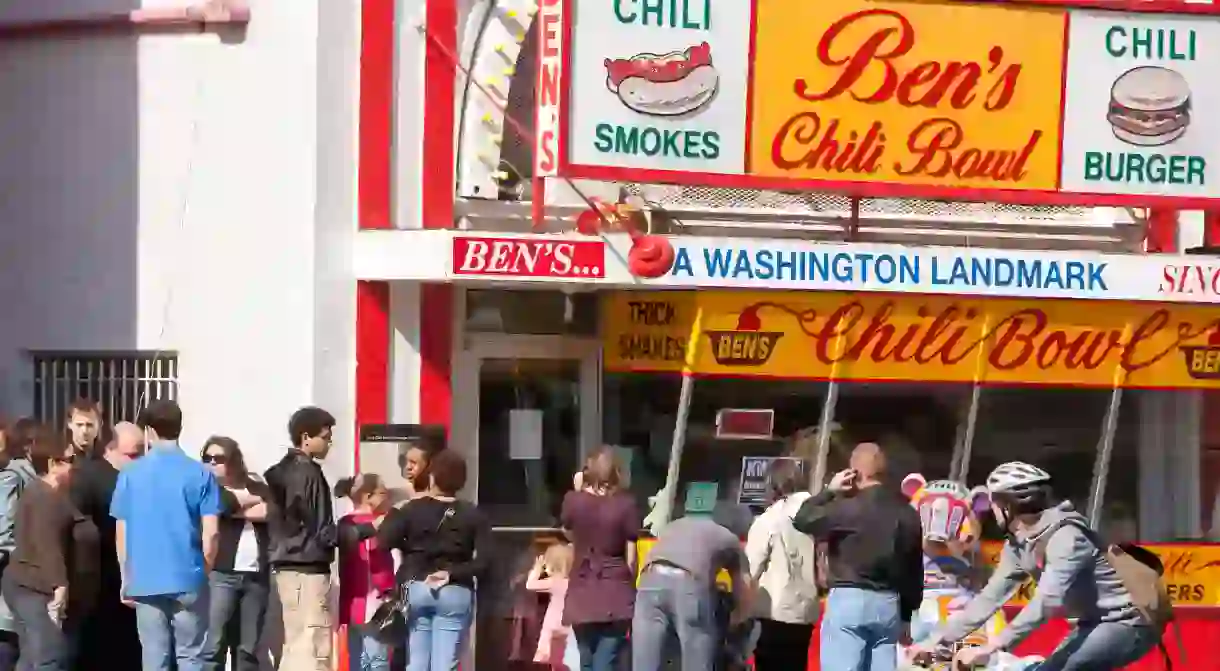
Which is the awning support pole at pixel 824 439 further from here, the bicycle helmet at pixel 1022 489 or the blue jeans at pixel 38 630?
the blue jeans at pixel 38 630

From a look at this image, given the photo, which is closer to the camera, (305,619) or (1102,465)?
(305,619)

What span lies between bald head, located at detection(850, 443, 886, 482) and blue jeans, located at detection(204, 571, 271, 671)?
378cm

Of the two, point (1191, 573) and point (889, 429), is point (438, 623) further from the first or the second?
point (1191, 573)

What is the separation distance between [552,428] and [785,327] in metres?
1.67

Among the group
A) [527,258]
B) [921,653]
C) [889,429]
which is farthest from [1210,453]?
[921,653]

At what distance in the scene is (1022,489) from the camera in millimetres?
9266

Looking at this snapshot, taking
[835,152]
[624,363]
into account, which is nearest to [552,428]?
[624,363]

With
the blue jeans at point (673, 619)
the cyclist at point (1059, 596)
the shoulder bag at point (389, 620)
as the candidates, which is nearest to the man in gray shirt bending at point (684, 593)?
the blue jeans at point (673, 619)

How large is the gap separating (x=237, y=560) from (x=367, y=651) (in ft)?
3.08

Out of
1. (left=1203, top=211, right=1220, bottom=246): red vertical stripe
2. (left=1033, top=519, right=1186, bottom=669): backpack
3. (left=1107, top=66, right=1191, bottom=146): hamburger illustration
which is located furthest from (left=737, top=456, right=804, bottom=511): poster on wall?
(left=1033, top=519, right=1186, bottom=669): backpack

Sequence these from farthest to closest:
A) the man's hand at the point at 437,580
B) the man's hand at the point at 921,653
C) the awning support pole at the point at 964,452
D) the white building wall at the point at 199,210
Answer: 1. the awning support pole at the point at 964,452
2. the white building wall at the point at 199,210
3. the man's hand at the point at 437,580
4. the man's hand at the point at 921,653

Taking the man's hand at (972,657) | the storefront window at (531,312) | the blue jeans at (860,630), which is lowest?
the blue jeans at (860,630)

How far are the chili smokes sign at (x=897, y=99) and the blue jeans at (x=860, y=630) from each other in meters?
3.10

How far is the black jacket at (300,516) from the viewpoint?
1223 centimetres
